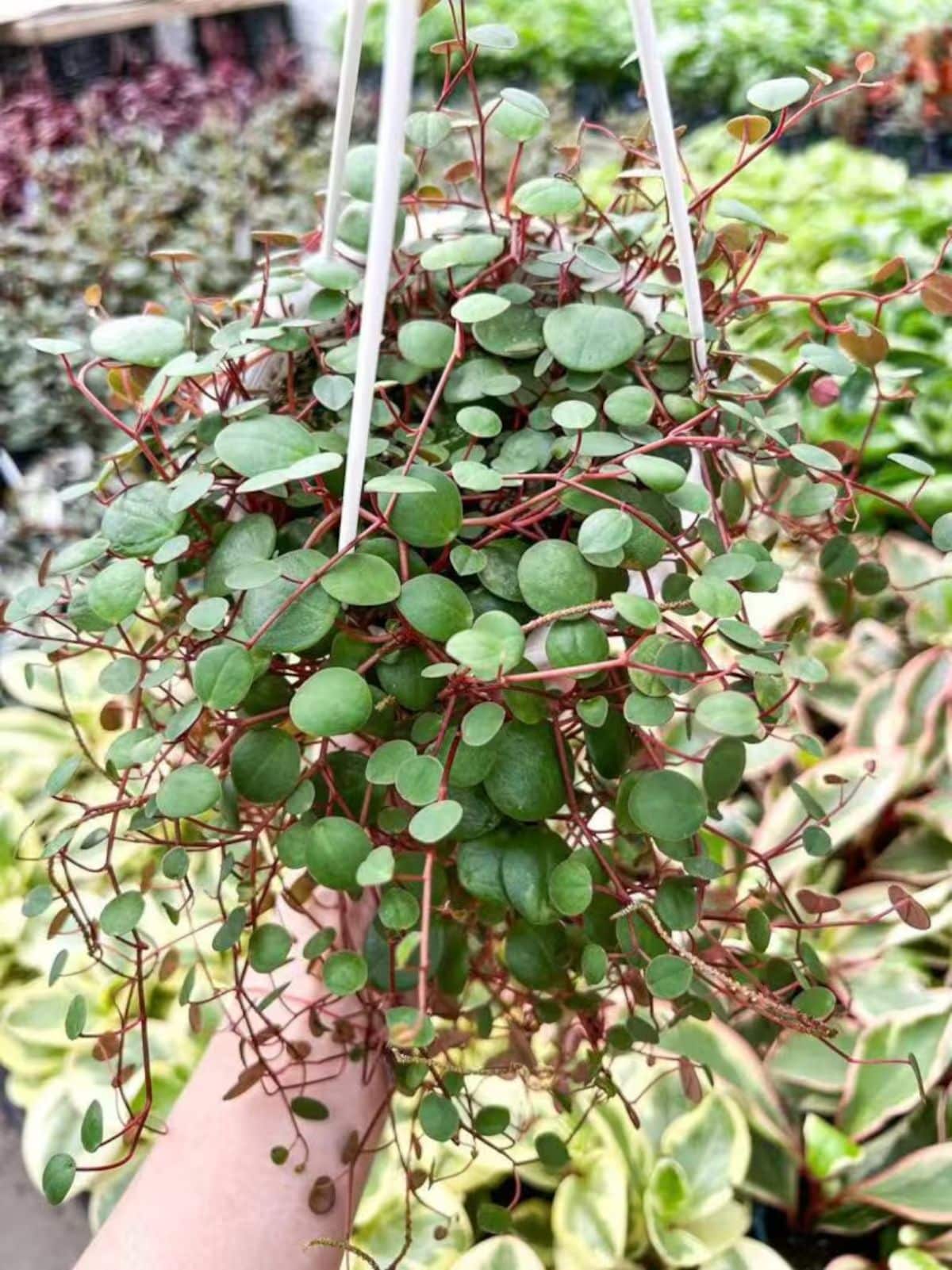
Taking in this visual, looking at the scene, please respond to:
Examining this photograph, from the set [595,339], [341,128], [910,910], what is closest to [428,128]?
[341,128]

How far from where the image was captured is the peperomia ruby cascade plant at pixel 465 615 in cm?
48

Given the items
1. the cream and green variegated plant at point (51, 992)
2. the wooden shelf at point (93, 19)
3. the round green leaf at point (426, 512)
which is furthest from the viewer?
the wooden shelf at point (93, 19)

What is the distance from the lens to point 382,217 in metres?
0.42

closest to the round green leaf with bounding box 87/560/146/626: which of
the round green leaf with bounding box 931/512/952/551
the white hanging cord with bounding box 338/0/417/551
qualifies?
the white hanging cord with bounding box 338/0/417/551

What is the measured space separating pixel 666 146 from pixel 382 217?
15 cm

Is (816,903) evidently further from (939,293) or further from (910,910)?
(939,293)

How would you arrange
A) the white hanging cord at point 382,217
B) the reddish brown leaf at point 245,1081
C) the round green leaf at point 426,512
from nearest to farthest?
the white hanging cord at point 382,217 < the round green leaf at point 426,512 < the reddish brown leaf at point 245,1081

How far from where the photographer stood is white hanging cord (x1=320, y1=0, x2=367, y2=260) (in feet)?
1.69

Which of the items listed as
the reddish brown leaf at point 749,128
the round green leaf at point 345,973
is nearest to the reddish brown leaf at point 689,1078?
the round green leaf at point 345,973

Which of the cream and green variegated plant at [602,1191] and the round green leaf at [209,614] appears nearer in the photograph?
the round green leaf at [209,614]

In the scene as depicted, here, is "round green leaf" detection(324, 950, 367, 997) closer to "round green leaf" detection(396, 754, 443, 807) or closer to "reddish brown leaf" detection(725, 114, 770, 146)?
"round green leaf" detection(396, 754, 443, 807)

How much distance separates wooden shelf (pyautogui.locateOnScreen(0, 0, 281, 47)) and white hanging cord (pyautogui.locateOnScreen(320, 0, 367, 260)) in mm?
3851

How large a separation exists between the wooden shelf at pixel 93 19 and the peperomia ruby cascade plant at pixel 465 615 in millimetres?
3831

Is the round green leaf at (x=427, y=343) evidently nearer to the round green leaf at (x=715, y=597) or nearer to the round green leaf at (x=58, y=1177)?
the round green leaf at (x=715, y=597)
